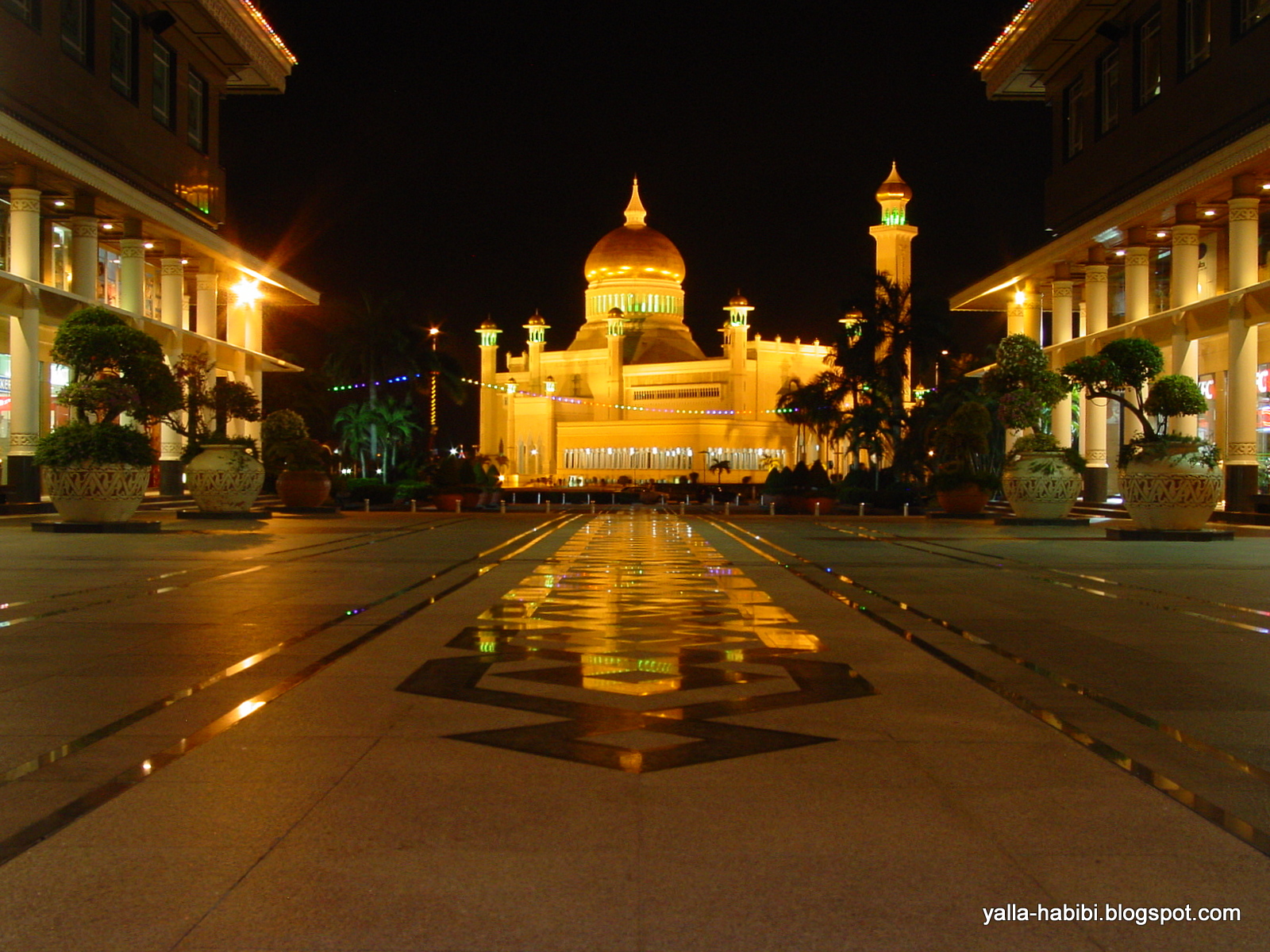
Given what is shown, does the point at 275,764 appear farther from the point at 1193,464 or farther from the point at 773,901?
the point at 1193,464

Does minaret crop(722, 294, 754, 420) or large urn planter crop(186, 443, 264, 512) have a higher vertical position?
minaret crop(722, 294, 754, 420)

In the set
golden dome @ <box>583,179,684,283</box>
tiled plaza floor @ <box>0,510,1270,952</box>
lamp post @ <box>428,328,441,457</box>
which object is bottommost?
tiled plaza floor @ <box>0,510,1270,952</box>

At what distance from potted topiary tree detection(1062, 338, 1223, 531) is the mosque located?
177 ft

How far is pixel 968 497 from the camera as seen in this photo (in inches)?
1299

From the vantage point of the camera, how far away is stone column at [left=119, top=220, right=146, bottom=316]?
3262cm

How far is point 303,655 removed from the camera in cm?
816

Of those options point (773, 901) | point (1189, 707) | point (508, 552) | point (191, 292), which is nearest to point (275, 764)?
point (773, 901)

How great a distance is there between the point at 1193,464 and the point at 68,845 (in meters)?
21.4

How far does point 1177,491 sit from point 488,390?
80.3m

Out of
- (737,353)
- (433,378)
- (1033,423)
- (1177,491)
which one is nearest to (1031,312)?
(1033,423)

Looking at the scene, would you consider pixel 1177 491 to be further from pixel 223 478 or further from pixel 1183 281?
pixel 223 478

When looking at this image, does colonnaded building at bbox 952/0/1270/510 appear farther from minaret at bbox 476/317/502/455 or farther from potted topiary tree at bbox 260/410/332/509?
minaret at bbox 476/317/502/455

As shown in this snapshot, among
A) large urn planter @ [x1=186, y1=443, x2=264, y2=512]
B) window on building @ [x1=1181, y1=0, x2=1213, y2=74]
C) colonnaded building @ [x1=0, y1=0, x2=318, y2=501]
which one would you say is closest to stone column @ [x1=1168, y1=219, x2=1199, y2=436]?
window on building @ [x1=1181, y1=0, x2=1213, y2=74]

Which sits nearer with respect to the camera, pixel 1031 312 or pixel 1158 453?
pixel 1158 453
